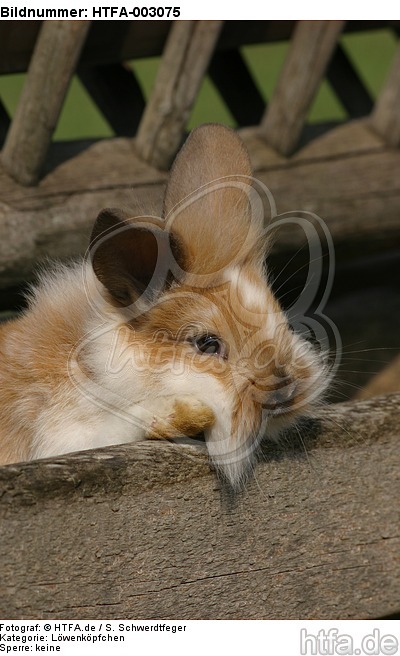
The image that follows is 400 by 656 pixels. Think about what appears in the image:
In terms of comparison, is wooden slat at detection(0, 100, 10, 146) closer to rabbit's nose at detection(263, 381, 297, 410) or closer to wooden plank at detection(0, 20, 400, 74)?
wooden plank at detection(0, 20, 400, 74)

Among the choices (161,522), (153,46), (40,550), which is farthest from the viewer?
(153,46)

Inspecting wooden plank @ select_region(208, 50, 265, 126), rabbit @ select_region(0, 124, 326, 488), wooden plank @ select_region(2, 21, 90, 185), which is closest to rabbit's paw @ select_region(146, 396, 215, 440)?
rabbit @ select_region(0, 124, 326, 488)

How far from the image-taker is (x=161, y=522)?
247cm

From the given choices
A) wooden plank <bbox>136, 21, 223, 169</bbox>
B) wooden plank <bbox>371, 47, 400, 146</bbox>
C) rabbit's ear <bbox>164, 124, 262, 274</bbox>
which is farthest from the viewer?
wooden plank <bbox>371, 47, 400, 146</bbox>

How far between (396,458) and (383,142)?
6.16 feet

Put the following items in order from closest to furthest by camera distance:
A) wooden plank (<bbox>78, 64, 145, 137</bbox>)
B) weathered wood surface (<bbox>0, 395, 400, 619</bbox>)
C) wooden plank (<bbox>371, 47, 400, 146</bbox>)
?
weathered wood surface (<bbox>0, 395, 400, 619</bbox>)
wooden plank (<bbox>78, 64, 145, 137</bbox>)
wooden plank (<bbox>371, 47, 400, 146</bbox>)

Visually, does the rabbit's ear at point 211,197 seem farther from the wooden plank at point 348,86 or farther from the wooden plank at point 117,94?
the wooden plank at point 348,86

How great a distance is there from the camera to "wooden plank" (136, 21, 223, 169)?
142 inches

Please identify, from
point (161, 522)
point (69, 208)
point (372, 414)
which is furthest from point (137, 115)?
point (161, 522)

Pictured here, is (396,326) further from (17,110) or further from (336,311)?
(17,110)

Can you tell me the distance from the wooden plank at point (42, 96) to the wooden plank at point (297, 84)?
38.8 inches

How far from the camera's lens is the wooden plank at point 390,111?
429 centimetres

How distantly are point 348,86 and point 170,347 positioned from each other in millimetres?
2619

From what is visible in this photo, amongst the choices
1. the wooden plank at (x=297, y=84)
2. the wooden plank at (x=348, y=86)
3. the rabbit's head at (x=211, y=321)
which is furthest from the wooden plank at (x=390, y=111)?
the rabbit's head at (x=211, y=321)
